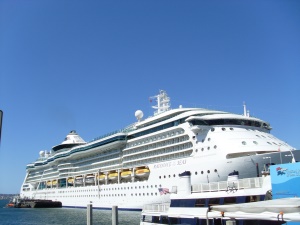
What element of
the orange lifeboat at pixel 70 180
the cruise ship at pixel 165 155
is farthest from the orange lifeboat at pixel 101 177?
the orange lifeboat at pixel 70 180

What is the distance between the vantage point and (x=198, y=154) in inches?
1219

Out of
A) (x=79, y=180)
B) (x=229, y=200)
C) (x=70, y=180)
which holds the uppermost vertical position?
(x=70, y=180)

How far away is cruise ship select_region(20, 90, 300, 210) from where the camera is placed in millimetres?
27797

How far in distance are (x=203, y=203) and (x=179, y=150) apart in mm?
17269

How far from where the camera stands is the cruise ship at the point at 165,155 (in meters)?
27.8

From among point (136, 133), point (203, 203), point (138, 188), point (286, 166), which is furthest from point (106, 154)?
point (286, 166)

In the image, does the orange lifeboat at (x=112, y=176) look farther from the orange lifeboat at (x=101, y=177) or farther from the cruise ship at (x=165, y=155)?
the orange lifeboat at (x=101, y=177)

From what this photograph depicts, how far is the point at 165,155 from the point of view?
3606 cm

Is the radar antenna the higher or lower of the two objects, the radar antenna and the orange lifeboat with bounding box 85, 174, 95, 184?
the higher

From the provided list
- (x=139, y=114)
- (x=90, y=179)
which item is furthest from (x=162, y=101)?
(x=90, y=179)

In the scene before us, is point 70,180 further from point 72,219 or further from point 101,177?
point 72,219

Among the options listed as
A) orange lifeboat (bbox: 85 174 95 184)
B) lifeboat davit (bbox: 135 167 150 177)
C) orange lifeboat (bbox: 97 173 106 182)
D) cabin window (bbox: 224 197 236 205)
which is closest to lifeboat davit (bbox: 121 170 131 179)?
lifeboat davit (bbox: 135 167 150 177)

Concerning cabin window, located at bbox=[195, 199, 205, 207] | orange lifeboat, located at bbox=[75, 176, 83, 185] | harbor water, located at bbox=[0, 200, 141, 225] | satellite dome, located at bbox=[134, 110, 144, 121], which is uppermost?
satellite dome, located at bbox=[134, 110, 144, 121]

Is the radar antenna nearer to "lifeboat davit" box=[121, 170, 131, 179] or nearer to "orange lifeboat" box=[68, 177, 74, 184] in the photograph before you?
"lifeboat davit" box=[121, 170, 131, 179]
